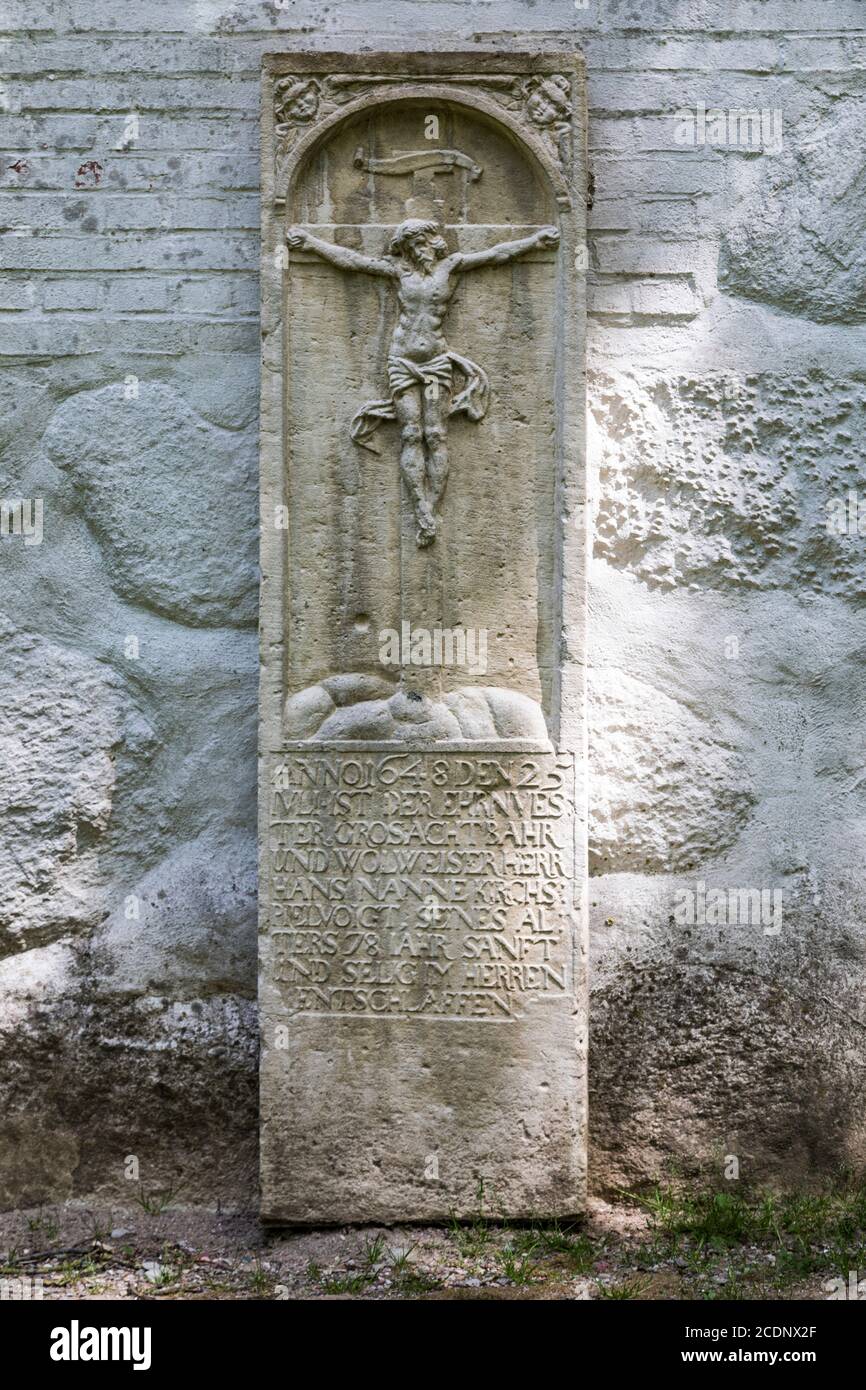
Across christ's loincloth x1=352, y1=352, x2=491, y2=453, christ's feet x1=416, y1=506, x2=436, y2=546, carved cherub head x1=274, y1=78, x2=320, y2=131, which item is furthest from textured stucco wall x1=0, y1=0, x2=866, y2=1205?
christ's feet x1=416, y1=506, x2=436, y2=546

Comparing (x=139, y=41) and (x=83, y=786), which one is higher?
(x=139, y=41)

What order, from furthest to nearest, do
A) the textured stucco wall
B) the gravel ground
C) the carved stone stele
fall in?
the textured stucco wall < the carved stone stele < the gravel ground

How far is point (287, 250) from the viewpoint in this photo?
3000mm

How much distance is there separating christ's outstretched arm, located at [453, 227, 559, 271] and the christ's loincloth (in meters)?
0.21

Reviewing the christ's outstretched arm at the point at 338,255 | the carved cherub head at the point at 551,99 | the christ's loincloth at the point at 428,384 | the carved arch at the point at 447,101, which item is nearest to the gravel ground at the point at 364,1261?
the christ's loincloth at the point at 428,384

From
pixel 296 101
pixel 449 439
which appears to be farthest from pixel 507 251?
pixel 296 101

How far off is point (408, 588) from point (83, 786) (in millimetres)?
931

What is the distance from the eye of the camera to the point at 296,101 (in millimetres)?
2988

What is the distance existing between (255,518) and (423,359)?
0.57m

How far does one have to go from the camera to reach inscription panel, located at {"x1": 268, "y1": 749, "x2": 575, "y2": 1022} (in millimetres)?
2922

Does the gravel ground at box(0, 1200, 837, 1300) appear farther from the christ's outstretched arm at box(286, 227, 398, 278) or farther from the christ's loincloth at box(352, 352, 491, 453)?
the christ's outstretched arm at box(286, 227, 398, 278)

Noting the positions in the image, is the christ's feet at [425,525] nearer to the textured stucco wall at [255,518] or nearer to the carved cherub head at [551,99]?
the textured stucco wall at [255,518]

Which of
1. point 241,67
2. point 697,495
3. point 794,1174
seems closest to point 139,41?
point 241,67

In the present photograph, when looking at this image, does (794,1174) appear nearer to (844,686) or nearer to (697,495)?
(844,686)
